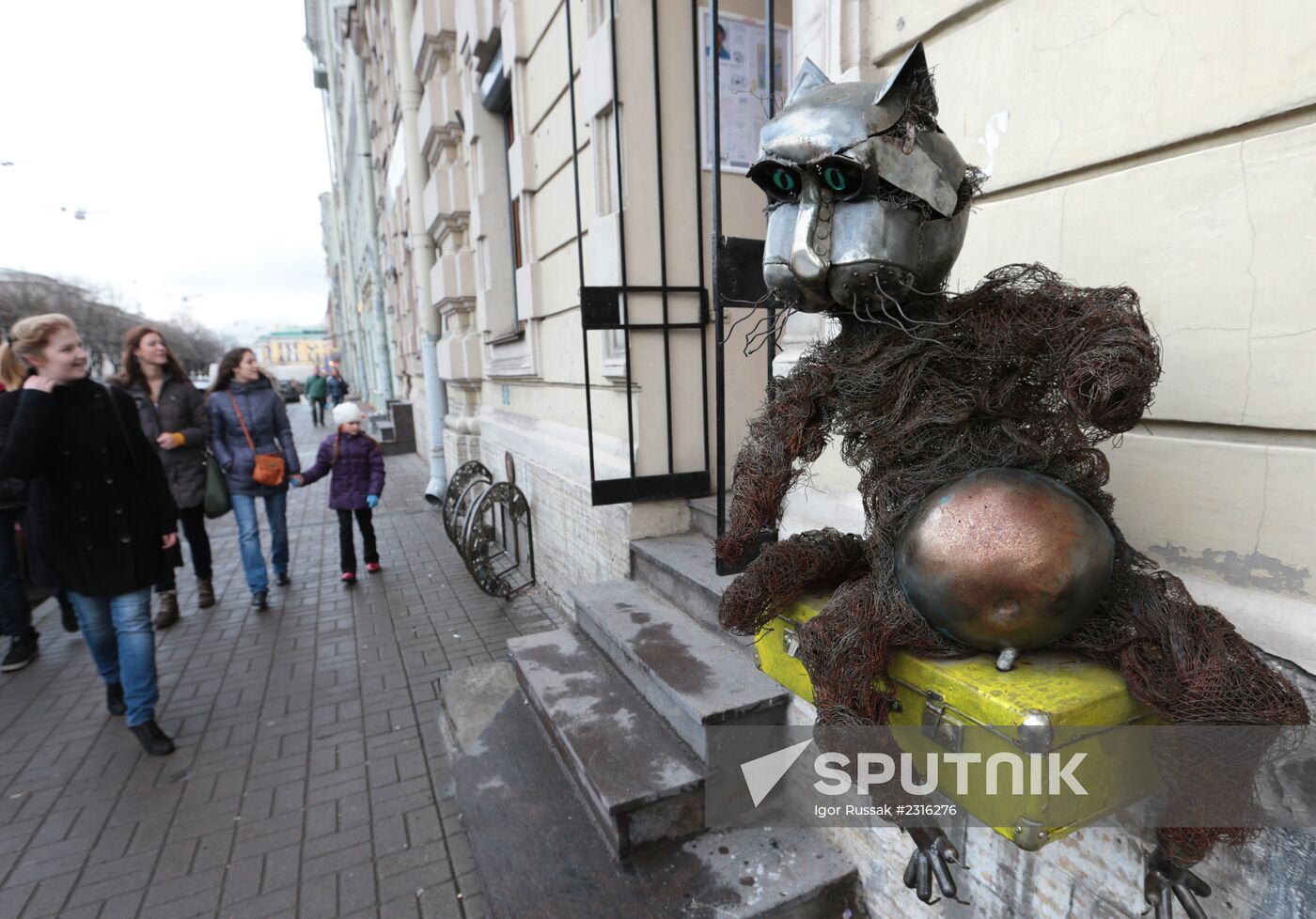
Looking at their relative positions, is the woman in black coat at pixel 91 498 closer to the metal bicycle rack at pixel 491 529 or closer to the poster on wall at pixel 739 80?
the metal bicycle rack at pixel 491 529

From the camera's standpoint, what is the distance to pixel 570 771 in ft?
9.36

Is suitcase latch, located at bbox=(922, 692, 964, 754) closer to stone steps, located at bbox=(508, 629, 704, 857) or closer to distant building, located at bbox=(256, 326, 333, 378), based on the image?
stone steps, located at bbox=(508, 629, 704, 857)

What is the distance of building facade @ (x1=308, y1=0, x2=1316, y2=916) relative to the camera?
4.38ft

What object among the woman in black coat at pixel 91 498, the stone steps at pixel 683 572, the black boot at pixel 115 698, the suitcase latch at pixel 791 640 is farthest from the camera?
the black boot at pixel 115 698

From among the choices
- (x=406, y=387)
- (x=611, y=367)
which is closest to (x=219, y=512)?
(x=611, y=367)

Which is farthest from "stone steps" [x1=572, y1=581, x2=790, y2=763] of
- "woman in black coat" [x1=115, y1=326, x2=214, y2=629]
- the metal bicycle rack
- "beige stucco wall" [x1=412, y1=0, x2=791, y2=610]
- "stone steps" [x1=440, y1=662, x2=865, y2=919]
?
"woman in black coat" [x1=115, y1=326, x2=214, y2=629]

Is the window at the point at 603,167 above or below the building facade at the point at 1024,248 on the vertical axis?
above

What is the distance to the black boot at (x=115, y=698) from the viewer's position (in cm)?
368

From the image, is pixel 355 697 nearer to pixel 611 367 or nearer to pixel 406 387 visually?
pixel 611 367

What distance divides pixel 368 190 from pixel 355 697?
48.5 feet

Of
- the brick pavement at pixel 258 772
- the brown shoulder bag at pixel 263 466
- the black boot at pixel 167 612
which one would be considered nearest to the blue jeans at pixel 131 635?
the brick pavement at pixel 258 772

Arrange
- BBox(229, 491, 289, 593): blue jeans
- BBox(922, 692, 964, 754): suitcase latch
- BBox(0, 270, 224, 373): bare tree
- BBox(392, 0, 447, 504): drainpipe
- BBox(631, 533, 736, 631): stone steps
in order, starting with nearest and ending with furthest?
BBox(922, 692, 964, 754): suitcase latch, BBox(631, 533, 736, 631): stone steps, BBox(229, 491, 289, 593): blue jeans, BBox(392, 0, 447, 504): drainpipe, BBox(0, 270, 224, 373): bare tree

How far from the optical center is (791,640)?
1.58 m

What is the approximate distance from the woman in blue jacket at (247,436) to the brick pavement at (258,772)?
0.50m
